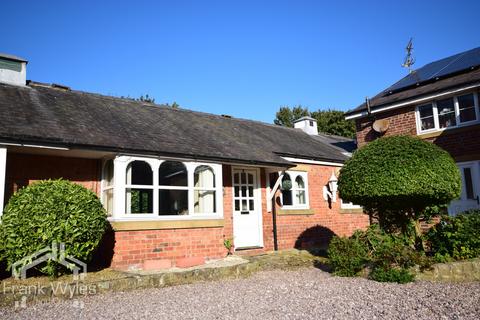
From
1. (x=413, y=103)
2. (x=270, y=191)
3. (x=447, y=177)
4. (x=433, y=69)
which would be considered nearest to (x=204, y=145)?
(x=270, y=191)

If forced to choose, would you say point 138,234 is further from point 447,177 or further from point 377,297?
point 447,177

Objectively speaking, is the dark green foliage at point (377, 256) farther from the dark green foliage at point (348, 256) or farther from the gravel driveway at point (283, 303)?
the gravel driveway at point (283, 303)

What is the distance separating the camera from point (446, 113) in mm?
12812

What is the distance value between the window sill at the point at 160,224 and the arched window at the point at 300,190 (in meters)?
→ 4.04

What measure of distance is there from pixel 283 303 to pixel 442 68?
12691 mm

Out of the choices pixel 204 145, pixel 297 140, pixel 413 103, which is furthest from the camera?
pixel 297 140

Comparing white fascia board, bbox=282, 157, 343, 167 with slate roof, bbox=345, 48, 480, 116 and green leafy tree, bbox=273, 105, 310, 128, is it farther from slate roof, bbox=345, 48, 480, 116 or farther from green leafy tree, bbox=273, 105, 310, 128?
green leafy tree, bbox=273, 105, 310, 128

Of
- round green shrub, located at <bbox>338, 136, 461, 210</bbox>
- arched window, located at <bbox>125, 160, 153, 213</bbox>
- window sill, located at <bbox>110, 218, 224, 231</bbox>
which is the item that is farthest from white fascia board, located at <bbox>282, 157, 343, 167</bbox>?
arched window, located at <bbox>125, 160, 153, 213</bbox>

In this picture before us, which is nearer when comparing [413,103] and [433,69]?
[413,103]

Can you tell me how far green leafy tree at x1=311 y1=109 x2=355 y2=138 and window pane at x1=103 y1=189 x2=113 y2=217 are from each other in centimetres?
2906

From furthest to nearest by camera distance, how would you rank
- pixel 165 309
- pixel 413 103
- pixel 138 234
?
pixel 413 103
pixel 138 234
pixel 165 309

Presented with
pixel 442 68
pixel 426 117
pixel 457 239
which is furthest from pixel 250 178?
pixel 442 68

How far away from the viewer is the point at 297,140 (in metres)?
16.8

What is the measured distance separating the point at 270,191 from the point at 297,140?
483 centimetres
